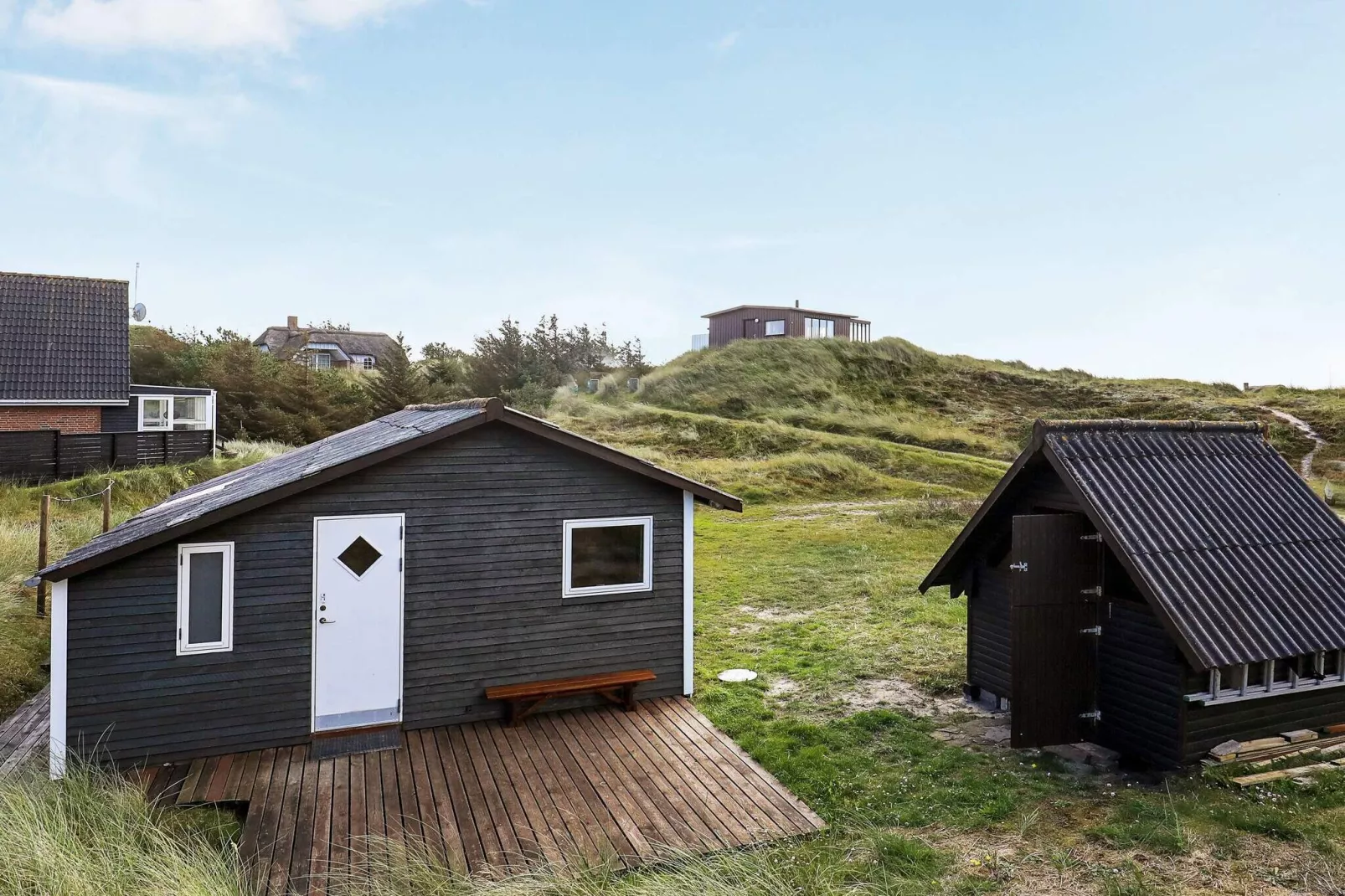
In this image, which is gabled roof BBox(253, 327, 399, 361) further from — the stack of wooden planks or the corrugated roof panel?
the stack of wooden planks

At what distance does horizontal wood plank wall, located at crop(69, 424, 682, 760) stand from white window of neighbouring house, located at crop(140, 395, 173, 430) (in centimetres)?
2239

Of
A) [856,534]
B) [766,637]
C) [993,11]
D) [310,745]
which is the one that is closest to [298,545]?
[310,745]

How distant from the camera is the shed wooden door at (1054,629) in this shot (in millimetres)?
6973

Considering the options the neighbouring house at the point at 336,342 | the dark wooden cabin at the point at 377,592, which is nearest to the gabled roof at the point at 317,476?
the dark wooden cabin at the point at 377,592

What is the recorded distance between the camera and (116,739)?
22.2ft

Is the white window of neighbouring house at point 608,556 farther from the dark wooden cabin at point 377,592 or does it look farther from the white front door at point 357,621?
the white front door at point 357,621

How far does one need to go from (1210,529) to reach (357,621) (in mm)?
8006

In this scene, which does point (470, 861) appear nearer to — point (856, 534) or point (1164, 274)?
point (856, 534)

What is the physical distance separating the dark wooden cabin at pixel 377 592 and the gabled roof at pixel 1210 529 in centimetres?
372

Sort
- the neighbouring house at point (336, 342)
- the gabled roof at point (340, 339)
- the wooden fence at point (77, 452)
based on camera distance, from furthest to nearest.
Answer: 1. the gabled roof at point (340, 339)
2. the neighbouring house at point (336, 342)
3. the wooden fence at point (77, 452)

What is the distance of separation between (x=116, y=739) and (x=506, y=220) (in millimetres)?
31869

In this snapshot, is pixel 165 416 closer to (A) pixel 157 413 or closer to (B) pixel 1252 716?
(A) pixel 157 413

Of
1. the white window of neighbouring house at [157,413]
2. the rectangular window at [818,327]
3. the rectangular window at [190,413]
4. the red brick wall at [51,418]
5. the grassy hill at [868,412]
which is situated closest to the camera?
the red brick wall at [51,418]

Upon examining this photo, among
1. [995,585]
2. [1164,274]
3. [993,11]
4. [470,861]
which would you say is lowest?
[470,861]
